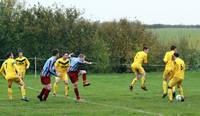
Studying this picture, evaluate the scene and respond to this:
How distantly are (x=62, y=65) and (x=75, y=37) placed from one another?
1114 inches

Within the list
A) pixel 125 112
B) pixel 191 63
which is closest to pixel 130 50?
pixel 191 63

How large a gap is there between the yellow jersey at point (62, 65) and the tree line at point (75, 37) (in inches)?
1031

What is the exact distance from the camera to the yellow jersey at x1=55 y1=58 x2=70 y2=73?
87.6ft

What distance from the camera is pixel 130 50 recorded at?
57.0 metres

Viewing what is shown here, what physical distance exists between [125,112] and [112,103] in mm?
3953

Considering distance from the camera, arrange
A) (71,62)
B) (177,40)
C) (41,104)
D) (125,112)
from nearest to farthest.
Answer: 1. (125,112)
2. (41,104)
3. (71,62)
4. (177,40)

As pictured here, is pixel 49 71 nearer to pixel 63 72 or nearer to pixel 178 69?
pixel 63 72

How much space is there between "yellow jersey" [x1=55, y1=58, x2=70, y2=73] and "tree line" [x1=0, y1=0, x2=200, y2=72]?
26186mm

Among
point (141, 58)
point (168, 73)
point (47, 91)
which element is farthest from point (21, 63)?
point (168, 73)

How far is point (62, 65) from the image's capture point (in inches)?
1056

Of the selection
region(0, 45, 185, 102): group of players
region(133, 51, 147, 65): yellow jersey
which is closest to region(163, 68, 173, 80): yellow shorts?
region(0, 45, 185, 102): group of players

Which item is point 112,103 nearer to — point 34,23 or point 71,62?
point 71,62

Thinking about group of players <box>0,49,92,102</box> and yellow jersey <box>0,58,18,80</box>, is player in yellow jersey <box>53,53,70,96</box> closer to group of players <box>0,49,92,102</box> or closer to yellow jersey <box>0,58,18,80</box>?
group of players <box>0,49,92,102</box>

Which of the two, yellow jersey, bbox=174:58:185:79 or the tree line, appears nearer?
yellow jersey, bbox=174:58:185:79
